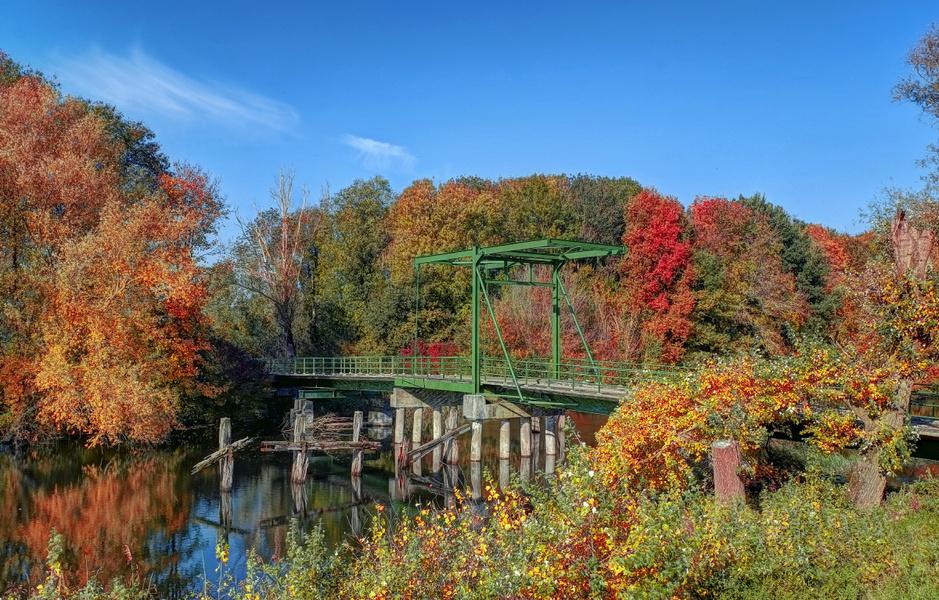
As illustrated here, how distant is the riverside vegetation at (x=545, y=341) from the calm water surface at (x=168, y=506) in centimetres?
92

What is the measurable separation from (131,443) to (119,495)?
785cm

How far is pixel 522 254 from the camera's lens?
934 inches

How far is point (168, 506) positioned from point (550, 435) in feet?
40.4

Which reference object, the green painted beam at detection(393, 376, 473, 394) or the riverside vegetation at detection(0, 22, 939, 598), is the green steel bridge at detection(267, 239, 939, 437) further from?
the riverside vegetation at detection(0, 22, 939, 598)

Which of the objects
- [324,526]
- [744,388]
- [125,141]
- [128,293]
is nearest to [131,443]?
[128,293]

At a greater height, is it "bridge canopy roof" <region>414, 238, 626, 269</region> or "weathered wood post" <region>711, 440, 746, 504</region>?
"bridge canopy roof" <region>414, 238, 626, 269</region>

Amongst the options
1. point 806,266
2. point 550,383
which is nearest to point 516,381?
point 550,383

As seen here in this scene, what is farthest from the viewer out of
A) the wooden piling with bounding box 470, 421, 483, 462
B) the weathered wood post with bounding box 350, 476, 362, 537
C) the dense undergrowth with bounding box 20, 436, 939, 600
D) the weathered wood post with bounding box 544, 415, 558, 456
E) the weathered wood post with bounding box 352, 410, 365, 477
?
the weathered wood post with bounding box 544, 415, 558, 456

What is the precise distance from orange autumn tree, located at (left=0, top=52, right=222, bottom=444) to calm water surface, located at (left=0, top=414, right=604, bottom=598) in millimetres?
1821

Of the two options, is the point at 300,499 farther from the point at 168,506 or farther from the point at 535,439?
the point at 535,439

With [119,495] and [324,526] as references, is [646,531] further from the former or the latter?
[119,495]

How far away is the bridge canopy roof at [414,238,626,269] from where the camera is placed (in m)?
22.4

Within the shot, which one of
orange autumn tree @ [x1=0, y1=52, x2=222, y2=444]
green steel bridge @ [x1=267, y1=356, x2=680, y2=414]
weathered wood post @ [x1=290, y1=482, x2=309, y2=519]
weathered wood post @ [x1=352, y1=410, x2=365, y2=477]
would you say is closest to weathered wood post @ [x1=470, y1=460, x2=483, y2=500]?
green steel bridge @ [x1=267, y1=356, x2=680, y2=414]

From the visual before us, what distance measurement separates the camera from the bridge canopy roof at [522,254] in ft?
73.5
